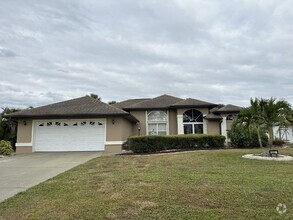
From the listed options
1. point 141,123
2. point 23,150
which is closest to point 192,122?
point 141,123

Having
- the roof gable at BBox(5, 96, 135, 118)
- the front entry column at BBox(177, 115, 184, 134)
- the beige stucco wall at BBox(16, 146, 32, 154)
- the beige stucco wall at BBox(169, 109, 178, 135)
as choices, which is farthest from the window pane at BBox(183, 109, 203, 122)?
the beige stucco wall at BBox(16, 146, 32, 154)

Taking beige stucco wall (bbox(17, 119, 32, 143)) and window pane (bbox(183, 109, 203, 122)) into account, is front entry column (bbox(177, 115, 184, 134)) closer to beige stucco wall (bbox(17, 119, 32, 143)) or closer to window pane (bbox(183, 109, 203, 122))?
window pane (bbox(183, 109, 203, 122))

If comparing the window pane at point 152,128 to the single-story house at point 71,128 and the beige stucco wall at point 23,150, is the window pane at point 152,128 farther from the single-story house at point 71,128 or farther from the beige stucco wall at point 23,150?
the beige stucco wall at point 23,150

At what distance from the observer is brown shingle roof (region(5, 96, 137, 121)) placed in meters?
17.9

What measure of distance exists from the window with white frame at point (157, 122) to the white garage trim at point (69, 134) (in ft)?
25.4

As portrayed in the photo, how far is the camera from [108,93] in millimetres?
34281

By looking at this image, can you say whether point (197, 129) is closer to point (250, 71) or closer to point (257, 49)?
point (250, 71)

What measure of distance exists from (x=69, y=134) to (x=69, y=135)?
78 millimetres

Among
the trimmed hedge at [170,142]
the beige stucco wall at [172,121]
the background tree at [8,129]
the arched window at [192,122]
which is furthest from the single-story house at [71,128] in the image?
the arched window at [192,122]

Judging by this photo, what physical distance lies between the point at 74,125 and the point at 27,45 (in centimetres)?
628

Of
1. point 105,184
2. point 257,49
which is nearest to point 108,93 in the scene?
point 257,49

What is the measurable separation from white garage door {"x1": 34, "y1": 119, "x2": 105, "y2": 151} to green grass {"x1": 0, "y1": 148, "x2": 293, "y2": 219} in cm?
1033

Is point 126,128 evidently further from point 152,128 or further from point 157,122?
point 157,122

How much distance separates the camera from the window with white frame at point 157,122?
82.9 ft
